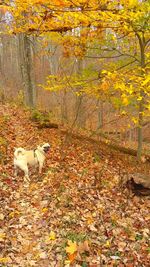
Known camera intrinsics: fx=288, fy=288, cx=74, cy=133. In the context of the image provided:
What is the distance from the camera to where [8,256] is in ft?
15.9

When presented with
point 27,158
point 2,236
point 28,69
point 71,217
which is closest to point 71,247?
point 71,217

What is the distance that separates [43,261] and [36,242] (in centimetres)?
48

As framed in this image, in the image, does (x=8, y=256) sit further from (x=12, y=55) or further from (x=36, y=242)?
(x=12, y=55)

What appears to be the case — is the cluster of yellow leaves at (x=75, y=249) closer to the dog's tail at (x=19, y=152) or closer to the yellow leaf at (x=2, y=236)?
the yellow leaf at (x=2, y=236)

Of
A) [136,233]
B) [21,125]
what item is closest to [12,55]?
[21,125]

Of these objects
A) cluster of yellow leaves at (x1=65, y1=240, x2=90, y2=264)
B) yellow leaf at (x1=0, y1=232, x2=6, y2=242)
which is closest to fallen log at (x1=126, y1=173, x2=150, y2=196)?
cluster of yellow leaves at (x1=65, y1=240, x2=90, y2=264)

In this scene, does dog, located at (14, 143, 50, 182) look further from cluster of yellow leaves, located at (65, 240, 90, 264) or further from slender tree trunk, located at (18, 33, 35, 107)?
slender tree trunk, located at (18, 33, 35, 107)

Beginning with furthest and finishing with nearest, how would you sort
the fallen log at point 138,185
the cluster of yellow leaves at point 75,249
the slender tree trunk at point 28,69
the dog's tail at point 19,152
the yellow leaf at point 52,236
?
1. the slender tree trunk at point 28,69
2. the fallen log at point 138,185
3. the dog's tail at point 19,152
4. the yellow leaf at point 52,236
5. the cluster of yellow leaves at point 75,249

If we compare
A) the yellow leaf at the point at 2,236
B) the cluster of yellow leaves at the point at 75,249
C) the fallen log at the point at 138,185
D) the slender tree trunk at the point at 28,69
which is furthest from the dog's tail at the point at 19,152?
the slender tree trunk at the point at 28,69

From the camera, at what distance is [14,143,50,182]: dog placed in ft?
24.2

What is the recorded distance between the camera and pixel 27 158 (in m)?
7.71

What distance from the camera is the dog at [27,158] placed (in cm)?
738

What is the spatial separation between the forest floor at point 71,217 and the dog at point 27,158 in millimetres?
277

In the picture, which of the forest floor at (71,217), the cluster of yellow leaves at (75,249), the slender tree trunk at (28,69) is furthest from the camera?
the slender tree trunk at (28,69)
